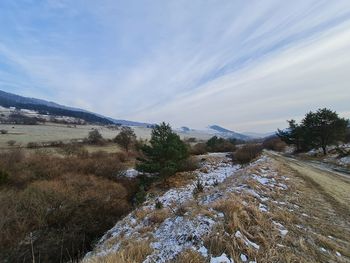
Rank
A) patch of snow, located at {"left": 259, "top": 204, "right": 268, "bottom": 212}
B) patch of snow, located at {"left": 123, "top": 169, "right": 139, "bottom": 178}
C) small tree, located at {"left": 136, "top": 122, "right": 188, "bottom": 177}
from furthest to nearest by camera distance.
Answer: patch of snow, located at {"left": 123, "top": 169, "right": 139, "bottom": 178}
small tree, located at {"left": 136, "top": 122, "right": 188, "bottom": 177}
patch of snow, located at {"left": 259, "top": 204, "right": 268, "bottom": 212}

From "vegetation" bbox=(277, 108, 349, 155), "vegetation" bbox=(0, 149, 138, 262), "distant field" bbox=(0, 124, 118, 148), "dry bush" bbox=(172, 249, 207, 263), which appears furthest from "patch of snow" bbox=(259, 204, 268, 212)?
"distant field" bbox=(0, 124, 118, 148)

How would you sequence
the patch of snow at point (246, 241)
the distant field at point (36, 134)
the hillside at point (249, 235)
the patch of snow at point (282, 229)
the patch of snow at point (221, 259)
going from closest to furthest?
1. the patch of snow at point (221, 259)
2. the hillside at point (249, 235)
3. the patch of snow at point (246, 241)
4. the patch of snow at point (282, 229)
5. the distant field at point (36, 134)

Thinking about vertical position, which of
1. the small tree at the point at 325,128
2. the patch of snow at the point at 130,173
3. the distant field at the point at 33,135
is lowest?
the distant field at the point at 33,135

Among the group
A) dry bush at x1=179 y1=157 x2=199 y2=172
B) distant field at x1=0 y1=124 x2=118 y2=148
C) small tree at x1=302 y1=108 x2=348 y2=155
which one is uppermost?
small tree at x1=302 y1=108 x2=348 y2=155

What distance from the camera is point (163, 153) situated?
2530 centimetres

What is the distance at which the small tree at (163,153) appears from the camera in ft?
78.7

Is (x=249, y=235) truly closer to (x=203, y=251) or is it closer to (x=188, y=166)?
(x=203, y=251)

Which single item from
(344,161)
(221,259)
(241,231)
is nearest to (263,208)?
(241,231)

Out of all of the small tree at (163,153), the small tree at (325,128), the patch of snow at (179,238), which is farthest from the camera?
the small tree at (325,128)

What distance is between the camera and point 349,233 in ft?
23.1

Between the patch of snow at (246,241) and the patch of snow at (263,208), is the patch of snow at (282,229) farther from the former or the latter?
the patch of snow at (246,241)

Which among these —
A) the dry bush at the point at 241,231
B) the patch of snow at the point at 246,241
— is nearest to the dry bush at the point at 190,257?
the dry bush at the point at 241,231

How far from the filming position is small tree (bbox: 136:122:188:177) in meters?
24.0

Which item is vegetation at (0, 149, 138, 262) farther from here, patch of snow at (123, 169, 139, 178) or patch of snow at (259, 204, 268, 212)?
patch of snow at (259, 204, 268, 212)
